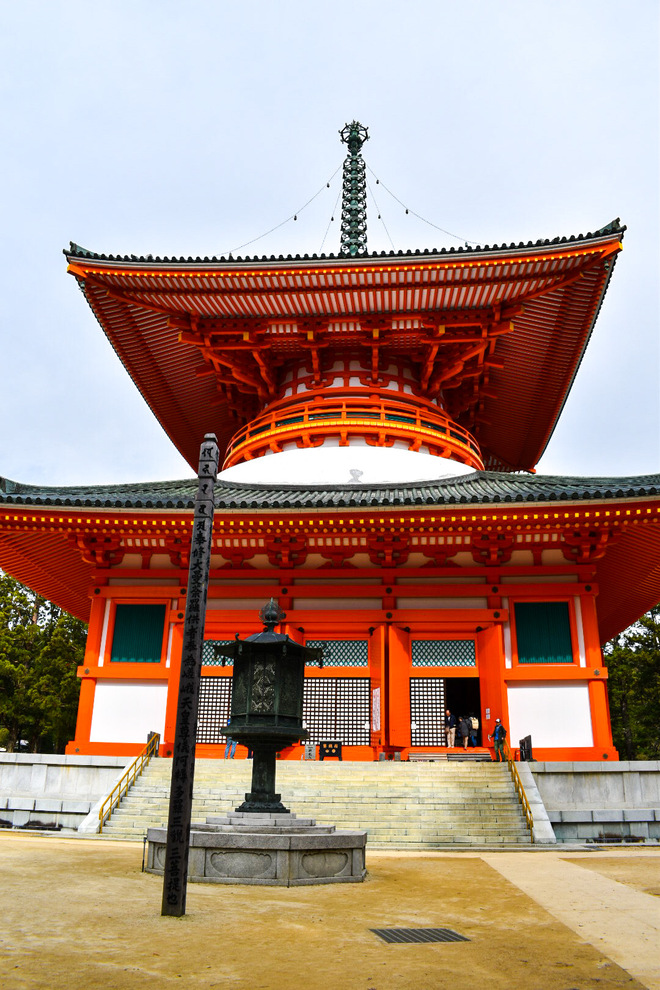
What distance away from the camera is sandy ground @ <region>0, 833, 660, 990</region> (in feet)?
15.3

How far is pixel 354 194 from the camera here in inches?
1222

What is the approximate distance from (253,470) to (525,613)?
336 inches

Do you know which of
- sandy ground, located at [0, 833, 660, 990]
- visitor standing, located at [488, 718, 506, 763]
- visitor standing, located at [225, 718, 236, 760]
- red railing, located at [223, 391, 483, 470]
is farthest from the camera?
red railing, located at [223, 391, 483, 470]

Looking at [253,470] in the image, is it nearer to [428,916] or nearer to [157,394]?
[157,394]

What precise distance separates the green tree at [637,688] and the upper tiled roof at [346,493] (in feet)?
73.0

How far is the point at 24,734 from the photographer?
40938 mm

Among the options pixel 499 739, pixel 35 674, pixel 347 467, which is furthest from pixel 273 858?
pixel 35 674

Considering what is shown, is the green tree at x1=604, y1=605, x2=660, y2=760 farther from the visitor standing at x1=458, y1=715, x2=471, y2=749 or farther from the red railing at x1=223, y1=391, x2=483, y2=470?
the visitor standing at x1=458, y1=715, x2=471, y2=749

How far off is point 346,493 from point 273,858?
446 inches

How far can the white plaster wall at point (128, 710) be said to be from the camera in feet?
56.6

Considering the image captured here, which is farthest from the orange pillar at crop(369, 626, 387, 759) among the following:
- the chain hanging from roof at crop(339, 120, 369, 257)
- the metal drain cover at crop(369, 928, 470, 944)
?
the chain hanging from roof at crop(339, 120, 369, 257)

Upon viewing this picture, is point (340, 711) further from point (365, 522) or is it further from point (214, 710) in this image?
point (365, 522)

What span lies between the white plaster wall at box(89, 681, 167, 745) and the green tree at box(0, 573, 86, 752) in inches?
834

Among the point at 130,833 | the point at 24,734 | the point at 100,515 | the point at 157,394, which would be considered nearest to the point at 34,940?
the point at 130,833
